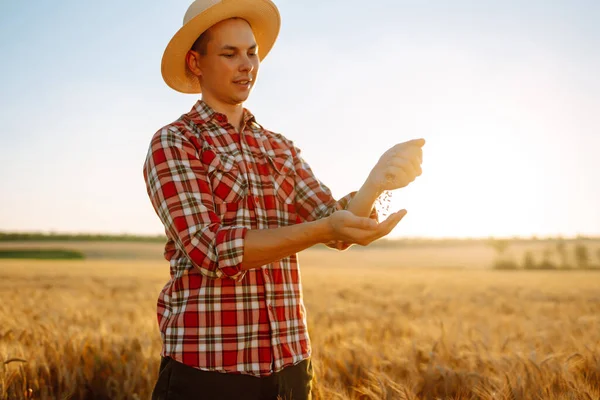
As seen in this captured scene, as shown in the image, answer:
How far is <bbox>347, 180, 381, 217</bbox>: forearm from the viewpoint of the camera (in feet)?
6.75

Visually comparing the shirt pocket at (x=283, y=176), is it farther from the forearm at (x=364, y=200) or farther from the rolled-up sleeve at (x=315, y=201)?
the forearm at (x=364, y=200)

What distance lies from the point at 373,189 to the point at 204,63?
80 cm

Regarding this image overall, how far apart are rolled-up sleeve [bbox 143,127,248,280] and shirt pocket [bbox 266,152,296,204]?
0.30 meters

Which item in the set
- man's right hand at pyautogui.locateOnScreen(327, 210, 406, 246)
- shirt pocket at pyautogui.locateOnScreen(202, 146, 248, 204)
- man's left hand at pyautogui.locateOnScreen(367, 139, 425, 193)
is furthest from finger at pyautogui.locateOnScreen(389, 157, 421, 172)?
shirt pocket at pyautogui.locateOnScreen(202, 146, 248, 204)

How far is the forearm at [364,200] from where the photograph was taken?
6.75ft

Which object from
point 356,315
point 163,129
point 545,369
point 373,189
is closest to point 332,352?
point 545,369

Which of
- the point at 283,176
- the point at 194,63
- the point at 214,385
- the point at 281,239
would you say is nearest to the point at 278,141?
the point at 283,176

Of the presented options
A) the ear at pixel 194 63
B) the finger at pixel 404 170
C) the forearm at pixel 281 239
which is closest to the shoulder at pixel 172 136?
the ear at pixel 194 63

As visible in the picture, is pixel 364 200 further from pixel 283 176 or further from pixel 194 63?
pixel 194 63

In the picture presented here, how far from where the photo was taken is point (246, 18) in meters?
2.44

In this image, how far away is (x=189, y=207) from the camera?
6.16ft

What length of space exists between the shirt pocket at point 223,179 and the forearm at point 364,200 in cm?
39

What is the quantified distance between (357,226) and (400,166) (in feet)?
1.28

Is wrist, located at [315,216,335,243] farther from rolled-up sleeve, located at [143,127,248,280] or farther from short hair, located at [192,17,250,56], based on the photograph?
short hair, located at [192,17,250,56]
